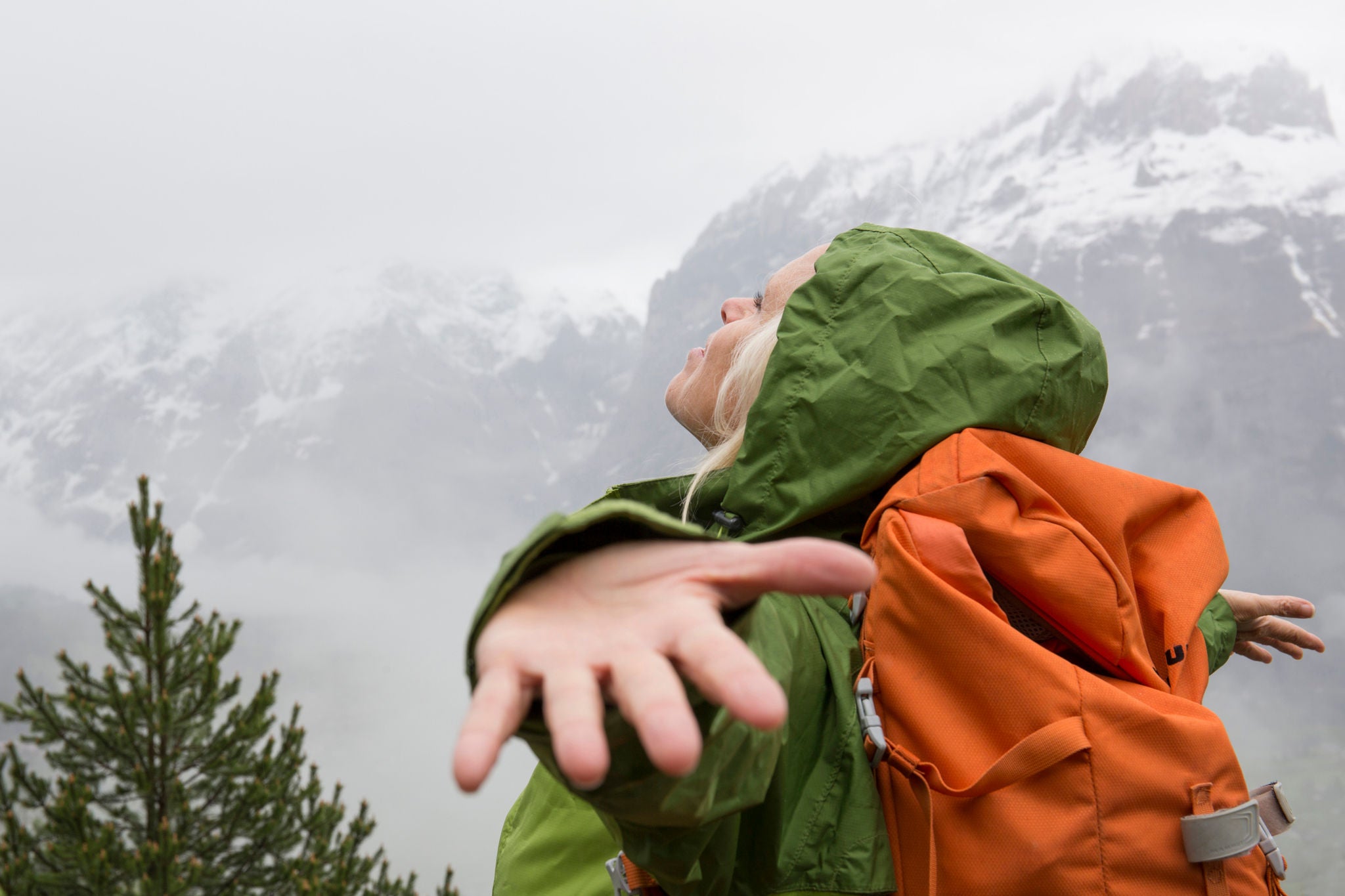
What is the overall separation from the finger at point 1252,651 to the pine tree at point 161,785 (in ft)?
28.6

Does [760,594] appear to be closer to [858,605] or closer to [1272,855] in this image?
[858,605]

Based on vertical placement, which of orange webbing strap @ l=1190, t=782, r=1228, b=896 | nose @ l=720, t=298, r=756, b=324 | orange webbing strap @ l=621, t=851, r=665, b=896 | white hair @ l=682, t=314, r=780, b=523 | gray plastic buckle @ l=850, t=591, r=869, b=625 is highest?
nose @ l=720, t=298, r=756, b=324

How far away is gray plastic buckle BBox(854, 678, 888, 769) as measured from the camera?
153 cm

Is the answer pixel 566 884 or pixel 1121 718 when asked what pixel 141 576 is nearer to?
pixel 566 884

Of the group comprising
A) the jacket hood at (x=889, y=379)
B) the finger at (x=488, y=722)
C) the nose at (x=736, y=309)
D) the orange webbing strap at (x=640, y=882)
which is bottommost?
the orange webbing strap at (x=640, y=882)

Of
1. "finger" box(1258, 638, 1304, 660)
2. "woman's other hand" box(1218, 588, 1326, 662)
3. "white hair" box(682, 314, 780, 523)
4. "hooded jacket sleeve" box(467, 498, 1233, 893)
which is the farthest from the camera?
"finger" box(1258, 638, 1304, 660)

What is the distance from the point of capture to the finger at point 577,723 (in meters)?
0.80

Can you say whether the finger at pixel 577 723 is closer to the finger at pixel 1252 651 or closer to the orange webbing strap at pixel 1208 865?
the orange webbing strap at pixel 1208 865

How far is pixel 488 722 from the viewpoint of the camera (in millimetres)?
860

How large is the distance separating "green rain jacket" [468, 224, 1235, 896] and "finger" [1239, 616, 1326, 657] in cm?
115

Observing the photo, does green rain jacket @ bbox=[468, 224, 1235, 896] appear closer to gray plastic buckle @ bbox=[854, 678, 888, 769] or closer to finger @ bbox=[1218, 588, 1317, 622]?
gray plastic buckle @ bbox=[854, 678, 888, 769]

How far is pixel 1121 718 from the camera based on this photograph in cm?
148

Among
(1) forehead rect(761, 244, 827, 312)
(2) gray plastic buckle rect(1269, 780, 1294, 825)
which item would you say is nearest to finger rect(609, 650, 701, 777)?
(2) gray plastic buckle rect(1269, 780, 1294, 825)

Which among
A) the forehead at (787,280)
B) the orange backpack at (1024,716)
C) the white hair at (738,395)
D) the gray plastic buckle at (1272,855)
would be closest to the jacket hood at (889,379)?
the orange backpack at (1024,716)
